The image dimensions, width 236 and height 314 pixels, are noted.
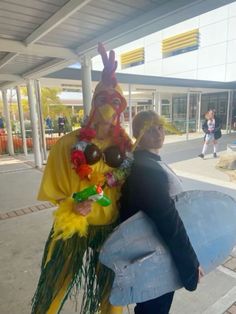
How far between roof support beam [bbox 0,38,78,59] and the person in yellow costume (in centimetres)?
252

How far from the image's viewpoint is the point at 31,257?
2.54 meters

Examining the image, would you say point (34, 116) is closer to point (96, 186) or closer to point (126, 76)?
point (126, 76)

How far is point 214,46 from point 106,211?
18.0 metres

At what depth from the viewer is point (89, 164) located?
128 cm

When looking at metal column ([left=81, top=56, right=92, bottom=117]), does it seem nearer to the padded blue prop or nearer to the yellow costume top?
the yellow costume top

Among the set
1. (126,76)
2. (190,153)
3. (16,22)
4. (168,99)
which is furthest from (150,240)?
(168,99)

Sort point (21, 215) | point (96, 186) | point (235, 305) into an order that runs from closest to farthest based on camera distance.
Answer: point (96, 186) < point (235, 305) < point (21, 215)

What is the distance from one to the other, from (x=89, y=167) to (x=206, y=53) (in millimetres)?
18285

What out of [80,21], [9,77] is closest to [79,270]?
[80,21]

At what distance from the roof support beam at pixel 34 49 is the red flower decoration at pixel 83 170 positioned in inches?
112

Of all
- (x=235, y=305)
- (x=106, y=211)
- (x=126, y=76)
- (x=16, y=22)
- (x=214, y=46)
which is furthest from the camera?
(x=214, y=46)

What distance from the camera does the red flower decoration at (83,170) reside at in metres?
1.25

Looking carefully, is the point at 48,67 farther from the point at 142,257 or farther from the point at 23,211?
the point at 142,257

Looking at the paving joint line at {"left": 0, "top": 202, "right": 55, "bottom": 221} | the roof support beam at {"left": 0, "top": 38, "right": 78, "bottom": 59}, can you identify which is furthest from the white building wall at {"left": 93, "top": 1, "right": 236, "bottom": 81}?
the paving joint line at {"left": 0, "top": 202, "right": 55, "bottom": 221}
